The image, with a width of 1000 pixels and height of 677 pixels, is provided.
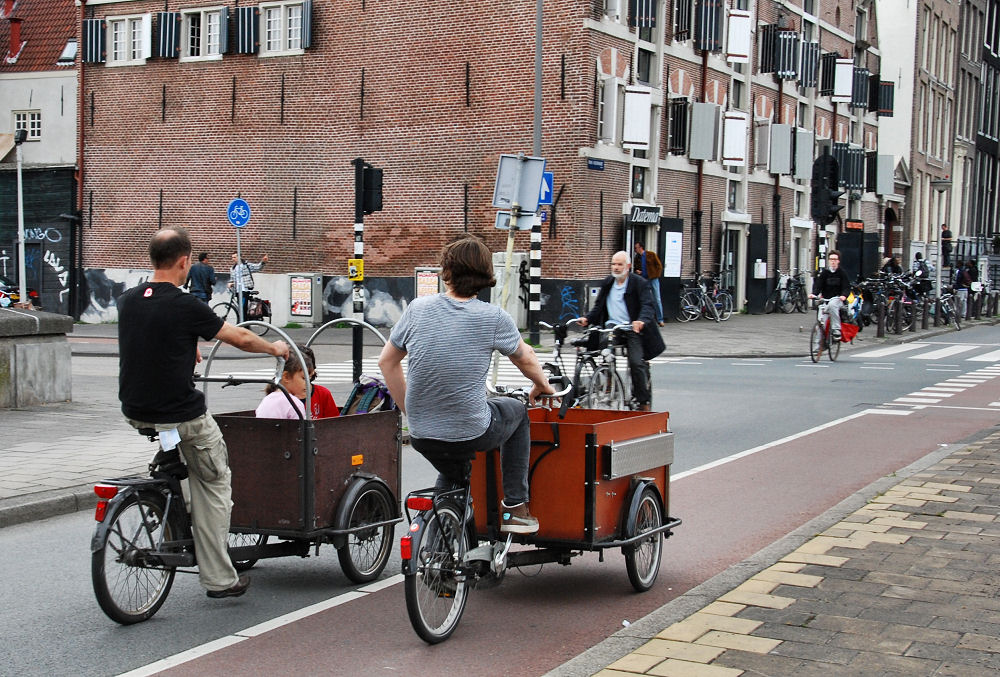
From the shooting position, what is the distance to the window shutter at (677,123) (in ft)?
107

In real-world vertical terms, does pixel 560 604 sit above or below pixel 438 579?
below

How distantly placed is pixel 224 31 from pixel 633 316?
78.2 ft

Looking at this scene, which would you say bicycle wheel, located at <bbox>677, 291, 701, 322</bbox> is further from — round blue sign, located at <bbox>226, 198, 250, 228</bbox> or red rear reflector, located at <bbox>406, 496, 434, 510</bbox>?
red rear reflector, located at <bbox>406, 496, 434, 510</bbox>

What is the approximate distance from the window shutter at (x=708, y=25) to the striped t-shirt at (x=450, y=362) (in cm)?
2960

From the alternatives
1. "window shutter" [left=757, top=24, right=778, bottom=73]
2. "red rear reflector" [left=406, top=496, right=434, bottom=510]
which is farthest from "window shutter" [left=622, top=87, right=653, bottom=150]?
"red rear reflector" [left=406, top=496, right=434, bottom=510]

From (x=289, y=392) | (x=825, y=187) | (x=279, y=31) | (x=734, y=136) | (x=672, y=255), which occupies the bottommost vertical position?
(x=289, y=392)

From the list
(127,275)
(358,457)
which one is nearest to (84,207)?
(127,275)

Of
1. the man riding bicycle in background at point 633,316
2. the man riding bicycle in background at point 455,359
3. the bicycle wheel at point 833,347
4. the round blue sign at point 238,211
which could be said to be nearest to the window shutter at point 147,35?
the round blue sign at point 238,211

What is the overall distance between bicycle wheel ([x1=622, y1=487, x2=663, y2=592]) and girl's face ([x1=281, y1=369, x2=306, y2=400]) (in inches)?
70.5

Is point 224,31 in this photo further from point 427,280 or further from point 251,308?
point 427,280

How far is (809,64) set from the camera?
41250 millimetres

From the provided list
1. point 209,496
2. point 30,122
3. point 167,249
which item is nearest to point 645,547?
point 209,496

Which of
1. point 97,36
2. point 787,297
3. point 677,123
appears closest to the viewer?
point 677,123

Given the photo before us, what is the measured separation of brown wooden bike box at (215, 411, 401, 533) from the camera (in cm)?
608
